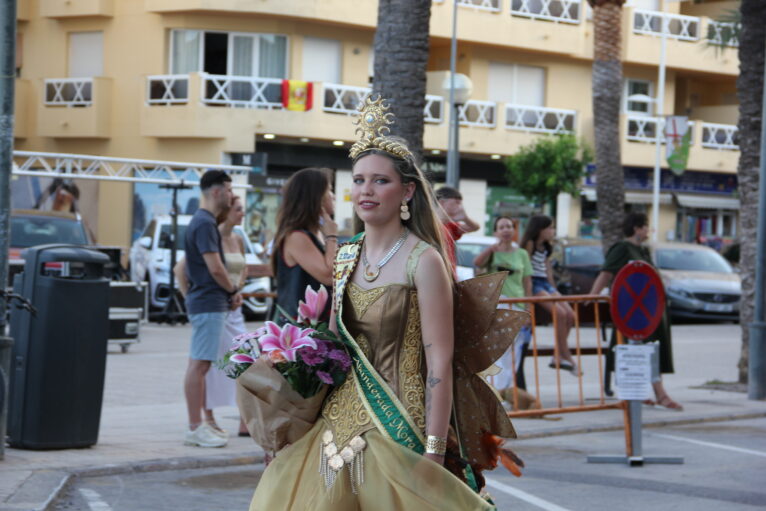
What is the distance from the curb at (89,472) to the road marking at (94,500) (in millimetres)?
121

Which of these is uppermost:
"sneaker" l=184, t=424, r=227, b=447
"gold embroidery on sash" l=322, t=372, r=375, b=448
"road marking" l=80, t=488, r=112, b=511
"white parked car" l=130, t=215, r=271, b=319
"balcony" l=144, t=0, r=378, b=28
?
"balcony" l=144, t=0, r=378, b=28

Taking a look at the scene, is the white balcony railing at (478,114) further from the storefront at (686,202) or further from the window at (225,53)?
the window at (225,53)

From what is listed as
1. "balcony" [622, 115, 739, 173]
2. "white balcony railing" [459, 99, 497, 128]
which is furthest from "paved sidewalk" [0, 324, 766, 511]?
"balcony" [622, 115, 739, 173]

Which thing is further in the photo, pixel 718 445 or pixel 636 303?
pixel 718 445

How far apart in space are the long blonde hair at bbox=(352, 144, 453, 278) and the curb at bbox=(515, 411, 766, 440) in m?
5.77

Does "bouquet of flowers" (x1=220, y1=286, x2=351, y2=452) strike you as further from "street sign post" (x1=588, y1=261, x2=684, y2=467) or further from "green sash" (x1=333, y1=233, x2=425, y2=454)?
"street sign post" (x1=588, y1=261, x2=684, y2=467)

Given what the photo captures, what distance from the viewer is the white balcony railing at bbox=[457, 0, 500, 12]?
3559 centimetres

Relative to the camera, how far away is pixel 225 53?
107 feet

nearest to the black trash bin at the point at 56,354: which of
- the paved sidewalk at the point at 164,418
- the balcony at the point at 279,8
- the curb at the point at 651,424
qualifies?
the paved sidewalk at the point at 164,418

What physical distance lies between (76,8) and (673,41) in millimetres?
18162

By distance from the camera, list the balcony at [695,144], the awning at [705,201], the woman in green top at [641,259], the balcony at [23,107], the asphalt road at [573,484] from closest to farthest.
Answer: the asphalt road at [573,484]
the woman in green top at [641,259]
the balcony at [23,107]
the balcony at [695,144]
the awning at [705,201]

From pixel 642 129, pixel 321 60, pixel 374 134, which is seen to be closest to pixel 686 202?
pixel 642 129

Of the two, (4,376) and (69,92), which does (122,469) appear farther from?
(69,92)

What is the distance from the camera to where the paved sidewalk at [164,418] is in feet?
25.1
